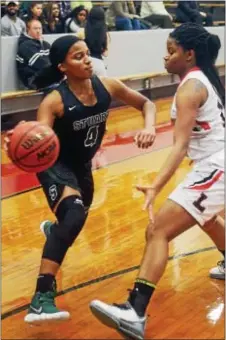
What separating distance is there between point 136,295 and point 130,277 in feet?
2.62

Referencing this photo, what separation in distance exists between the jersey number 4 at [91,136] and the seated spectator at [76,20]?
297 inches

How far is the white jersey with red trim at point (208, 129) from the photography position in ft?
11.7

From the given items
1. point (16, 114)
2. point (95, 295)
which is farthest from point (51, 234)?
point (16, 114)

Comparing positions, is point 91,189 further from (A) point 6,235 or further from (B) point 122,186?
(B) point 122,186

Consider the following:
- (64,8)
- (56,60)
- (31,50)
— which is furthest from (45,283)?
(64,8)

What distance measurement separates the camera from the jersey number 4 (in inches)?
156

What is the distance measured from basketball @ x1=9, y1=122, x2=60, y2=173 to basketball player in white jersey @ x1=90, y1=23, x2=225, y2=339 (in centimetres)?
52

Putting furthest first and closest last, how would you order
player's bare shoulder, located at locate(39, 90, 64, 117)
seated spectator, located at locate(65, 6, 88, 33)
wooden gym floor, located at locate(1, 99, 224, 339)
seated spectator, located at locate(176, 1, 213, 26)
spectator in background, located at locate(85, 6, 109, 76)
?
seated spectator, located at locate(176, 1, 213, 26) → seated spectator, located at locate(65, 6, 88, 33) → spectator in background, located at locate(85, 6, 109, 76) → player's bare shoulder, located at locate(39, 90, 64, 117) → wooden gym floor, located at locate(1, 99, 224, 339)

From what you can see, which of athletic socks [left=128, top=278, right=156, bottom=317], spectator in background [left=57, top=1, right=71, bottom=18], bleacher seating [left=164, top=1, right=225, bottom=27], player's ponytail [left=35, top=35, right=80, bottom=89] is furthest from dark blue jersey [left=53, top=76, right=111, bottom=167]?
bleacher seating [left=164, top=1, right=225, bottom=27]

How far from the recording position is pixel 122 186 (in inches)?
260

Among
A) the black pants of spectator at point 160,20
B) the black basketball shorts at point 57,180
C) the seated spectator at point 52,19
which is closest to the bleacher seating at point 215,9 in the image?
the black pants of spectator at point 160,20

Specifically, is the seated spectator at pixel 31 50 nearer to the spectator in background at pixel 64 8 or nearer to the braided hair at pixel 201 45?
the spectator in background at pixel 64 8

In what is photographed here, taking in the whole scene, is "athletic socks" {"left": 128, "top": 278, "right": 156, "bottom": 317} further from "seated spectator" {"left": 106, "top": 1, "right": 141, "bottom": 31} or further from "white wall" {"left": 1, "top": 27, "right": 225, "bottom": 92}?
"seated spectator" {"left": 106, "top": 1, "right": 141, "bottom": 31}

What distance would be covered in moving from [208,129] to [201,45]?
0.44m
